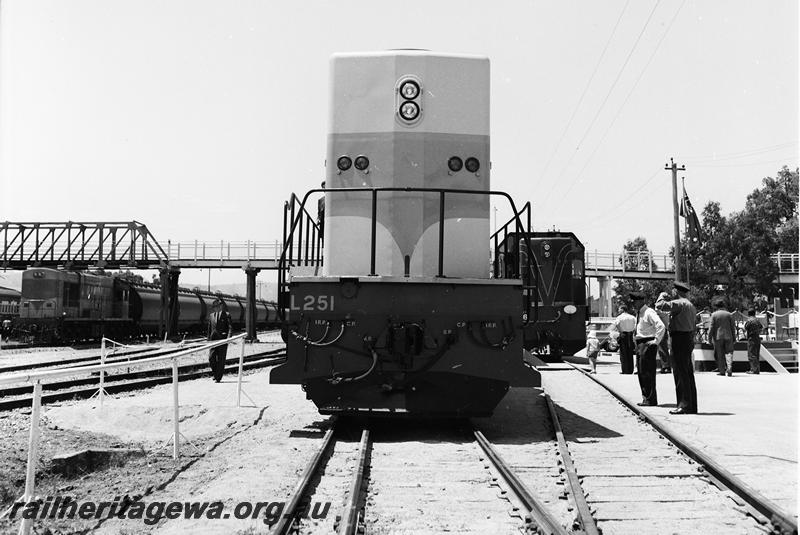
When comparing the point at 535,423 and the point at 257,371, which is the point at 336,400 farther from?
the point at 257,371

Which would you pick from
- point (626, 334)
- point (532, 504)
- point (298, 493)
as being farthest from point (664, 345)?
point (298, 493)

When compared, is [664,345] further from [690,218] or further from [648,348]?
[690,218]

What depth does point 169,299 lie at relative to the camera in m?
35.0

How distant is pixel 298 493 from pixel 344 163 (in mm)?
4412

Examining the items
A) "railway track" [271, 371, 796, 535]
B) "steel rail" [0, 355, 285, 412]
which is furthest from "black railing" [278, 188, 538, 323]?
"steel rail" [0, 355, 285, 412]

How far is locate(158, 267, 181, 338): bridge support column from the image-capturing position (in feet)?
107

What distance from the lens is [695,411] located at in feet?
30.2

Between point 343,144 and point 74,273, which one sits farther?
point 74,273

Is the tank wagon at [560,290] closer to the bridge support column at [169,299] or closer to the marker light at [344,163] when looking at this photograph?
the marker light at [344,163]

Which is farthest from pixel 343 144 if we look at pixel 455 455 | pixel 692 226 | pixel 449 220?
pixel 692 226

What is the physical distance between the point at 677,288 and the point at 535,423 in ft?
9.63

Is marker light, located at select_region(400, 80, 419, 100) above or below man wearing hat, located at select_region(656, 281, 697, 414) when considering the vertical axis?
above

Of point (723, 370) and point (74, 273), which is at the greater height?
point (74, 273)

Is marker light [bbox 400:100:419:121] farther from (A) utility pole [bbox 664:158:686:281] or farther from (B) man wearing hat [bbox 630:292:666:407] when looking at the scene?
(A) utility pole [bbox 664:158:686:281]
